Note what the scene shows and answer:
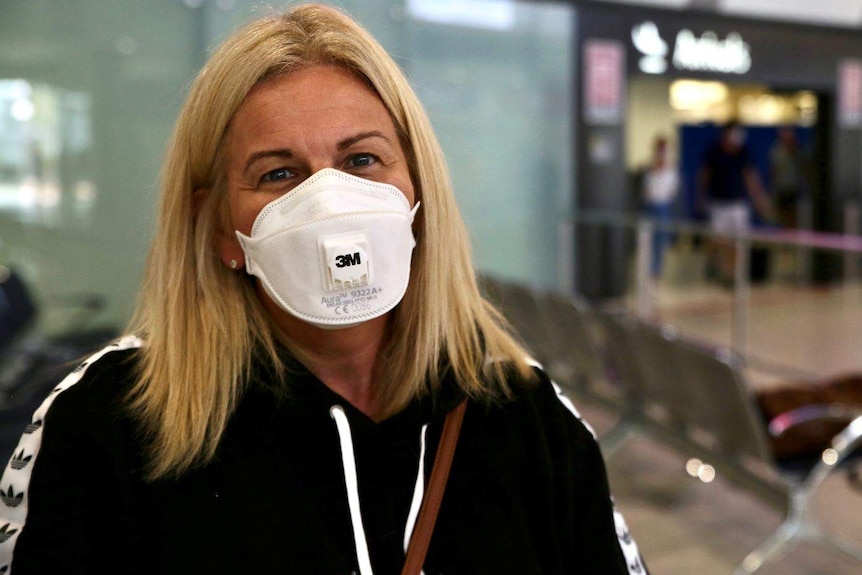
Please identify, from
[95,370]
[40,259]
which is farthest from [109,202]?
[95,370]

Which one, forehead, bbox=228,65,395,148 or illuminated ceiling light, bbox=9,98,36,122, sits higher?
illuminated ceiling light, bbox=9,98,36,122

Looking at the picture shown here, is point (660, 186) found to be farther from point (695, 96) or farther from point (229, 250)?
point (229, 250)

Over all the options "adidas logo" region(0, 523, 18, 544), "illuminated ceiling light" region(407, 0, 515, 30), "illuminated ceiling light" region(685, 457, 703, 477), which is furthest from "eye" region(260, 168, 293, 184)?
"illuminated ceiling light" region(407, 0, 515, 30)

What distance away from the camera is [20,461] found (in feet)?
3.73

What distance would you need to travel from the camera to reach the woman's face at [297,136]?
1.21 meters

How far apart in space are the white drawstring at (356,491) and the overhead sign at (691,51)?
27.1ft

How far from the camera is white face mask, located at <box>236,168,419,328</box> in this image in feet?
3.89

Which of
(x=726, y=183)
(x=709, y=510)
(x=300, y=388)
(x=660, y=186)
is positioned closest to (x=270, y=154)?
(x=300, y=388)

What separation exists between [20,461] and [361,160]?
1.88ft

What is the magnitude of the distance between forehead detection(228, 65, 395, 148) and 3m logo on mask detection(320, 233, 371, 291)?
0.48ft

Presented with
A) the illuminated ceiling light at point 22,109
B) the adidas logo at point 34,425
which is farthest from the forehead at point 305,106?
the illuminated ceiling light at point 22,109

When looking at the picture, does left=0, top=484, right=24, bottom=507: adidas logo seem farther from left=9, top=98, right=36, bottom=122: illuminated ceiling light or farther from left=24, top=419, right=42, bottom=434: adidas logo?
left=9, top=98, right=36, bottom=122: illuminated ceiling light

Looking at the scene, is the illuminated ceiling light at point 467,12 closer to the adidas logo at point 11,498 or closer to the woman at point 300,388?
the woman at point 300,388

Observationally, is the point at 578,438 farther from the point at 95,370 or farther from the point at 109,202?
the point at 109,202
